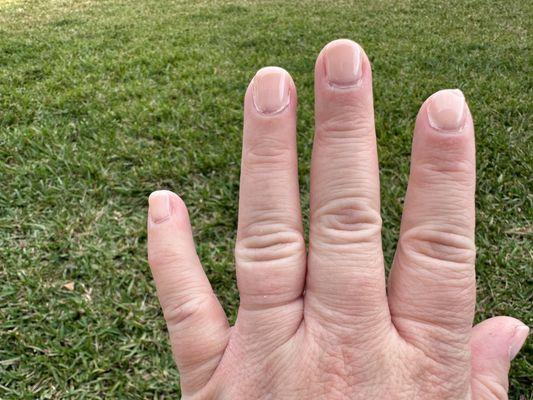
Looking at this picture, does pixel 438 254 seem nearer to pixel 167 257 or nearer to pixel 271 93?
pixel 271 93

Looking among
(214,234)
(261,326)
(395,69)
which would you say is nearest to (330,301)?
(261,326)

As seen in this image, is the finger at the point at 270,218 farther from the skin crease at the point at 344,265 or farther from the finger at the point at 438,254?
the finger at the point at 438,254

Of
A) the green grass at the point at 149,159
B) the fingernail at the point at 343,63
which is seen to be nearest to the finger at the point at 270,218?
the fingernail at the point at 343,63

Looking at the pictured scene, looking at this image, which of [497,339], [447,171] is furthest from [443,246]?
[497,339]

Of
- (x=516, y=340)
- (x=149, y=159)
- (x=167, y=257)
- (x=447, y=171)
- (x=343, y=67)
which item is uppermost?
(x=343, y=67)

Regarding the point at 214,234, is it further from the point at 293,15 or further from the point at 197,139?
the point at 293,15
